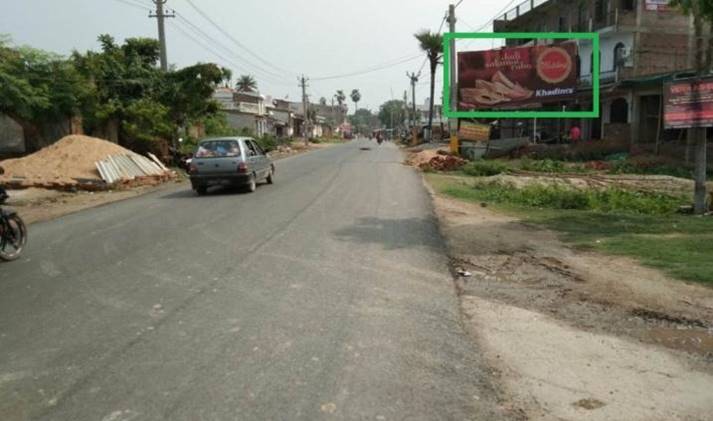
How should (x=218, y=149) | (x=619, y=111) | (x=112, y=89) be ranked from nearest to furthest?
(x=218, y=149)
(x=112, y=89)
(x=619, y=111)

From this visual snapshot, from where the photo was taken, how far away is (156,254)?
9469 mm

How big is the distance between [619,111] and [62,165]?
29.6m

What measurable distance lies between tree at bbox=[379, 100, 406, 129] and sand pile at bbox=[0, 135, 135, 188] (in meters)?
111

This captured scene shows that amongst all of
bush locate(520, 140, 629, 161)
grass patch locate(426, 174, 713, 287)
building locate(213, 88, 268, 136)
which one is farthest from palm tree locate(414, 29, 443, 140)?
grass patch locate(426, 174, 713, 287)

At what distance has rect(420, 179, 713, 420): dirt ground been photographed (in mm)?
4359

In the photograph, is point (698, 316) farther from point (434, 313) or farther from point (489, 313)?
point (434, 313)

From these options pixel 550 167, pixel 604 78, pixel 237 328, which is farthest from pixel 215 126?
pixel 237 328

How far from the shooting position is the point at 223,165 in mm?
18016

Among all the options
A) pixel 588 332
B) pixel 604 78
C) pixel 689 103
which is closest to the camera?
pixel 588 332

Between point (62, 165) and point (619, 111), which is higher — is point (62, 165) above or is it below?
below

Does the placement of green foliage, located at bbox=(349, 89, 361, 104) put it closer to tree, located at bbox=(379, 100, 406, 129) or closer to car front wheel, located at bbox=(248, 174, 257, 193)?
tree, located at bbox=(379, 100, 406, 129)

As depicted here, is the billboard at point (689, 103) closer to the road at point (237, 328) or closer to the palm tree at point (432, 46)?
the road at point (237, 328)

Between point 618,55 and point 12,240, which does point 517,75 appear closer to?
point 618,55

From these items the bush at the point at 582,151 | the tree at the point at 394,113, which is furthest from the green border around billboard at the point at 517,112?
the tree at the point at 394,113
